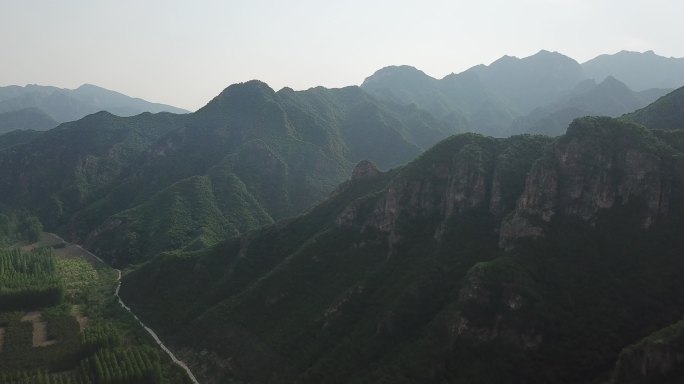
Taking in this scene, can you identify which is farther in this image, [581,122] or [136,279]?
[136,279]

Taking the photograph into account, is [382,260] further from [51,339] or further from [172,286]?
[51,339]

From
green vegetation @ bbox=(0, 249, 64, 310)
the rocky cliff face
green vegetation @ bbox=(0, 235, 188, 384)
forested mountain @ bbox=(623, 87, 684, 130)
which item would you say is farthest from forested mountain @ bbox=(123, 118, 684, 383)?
forested mountain @ bbox=(623, 87, 684, 130)

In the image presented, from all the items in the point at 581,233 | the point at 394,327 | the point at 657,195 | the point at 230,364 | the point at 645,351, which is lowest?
the point at 230,364

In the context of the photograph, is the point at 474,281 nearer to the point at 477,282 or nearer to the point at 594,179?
the point at 477,282

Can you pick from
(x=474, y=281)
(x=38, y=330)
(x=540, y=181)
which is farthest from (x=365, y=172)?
(x=38, y=330)

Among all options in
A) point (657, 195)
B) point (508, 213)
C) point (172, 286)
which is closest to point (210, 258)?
point (172, 286)

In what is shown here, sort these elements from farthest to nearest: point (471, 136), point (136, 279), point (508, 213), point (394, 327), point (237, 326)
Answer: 1. point (136, 279)
2. point (471, 136)
3. point (237, 326)
4. point (508, 213)
5. point (394, 327)

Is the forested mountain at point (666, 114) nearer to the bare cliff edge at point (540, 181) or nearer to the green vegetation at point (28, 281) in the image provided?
the bare cliff edge at point (540, 181)
